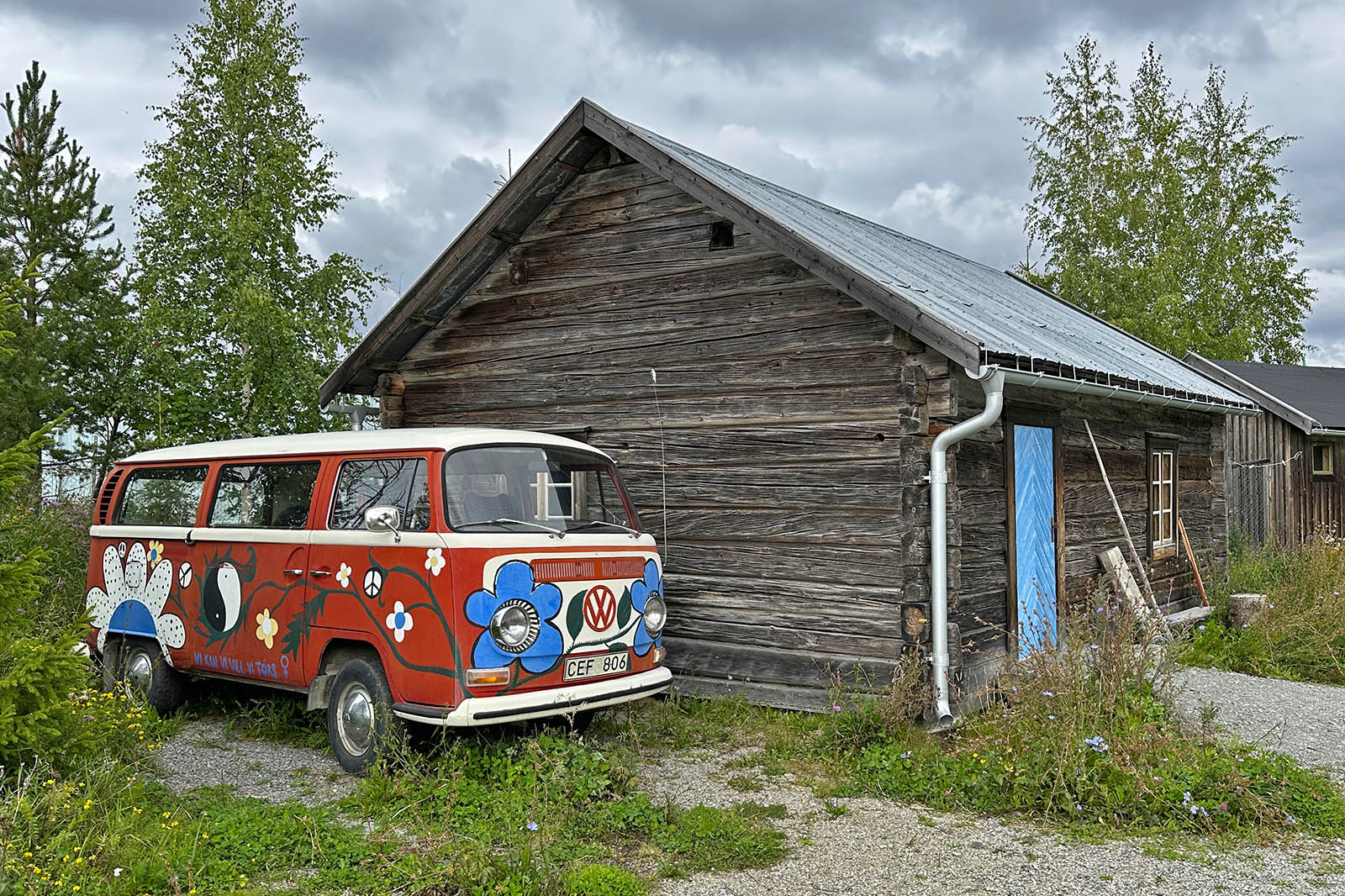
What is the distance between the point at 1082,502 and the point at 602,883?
7258mm

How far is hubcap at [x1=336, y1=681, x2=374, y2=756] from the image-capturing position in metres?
6.60

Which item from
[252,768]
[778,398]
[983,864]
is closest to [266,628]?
[252,768]

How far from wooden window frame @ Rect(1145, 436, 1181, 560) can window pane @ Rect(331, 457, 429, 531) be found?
8.83 metres

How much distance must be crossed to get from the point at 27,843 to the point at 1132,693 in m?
6.12

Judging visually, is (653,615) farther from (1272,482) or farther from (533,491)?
(1272,482)

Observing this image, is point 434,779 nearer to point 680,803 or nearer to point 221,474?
point 680,803

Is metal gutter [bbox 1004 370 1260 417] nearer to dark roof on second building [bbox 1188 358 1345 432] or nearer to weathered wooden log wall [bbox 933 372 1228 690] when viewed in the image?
weathered wooden log wall [bbox 933 372 1228 690]

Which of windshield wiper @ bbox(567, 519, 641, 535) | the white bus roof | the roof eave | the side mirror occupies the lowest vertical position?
windshield wiper @ bbox(567, 519, 641, 535)

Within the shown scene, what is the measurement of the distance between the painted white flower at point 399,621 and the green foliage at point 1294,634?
7.14m

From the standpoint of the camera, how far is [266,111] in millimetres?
17297

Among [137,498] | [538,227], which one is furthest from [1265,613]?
[137,498]

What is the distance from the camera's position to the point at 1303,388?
861 inches

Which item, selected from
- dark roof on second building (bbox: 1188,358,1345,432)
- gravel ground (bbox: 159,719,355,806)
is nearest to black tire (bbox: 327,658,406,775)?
gravel ground (bbox: 159,719,355,806)

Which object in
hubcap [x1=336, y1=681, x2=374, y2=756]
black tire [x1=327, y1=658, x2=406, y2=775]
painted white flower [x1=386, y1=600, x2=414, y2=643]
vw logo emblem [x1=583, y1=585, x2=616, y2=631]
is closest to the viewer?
painted white flower [x1=386, y1=600, x2=414, y2=643]
